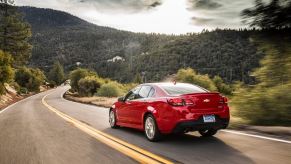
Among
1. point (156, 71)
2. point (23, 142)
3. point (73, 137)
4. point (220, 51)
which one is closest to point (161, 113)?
point (73, 137)

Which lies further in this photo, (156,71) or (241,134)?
(156,71)

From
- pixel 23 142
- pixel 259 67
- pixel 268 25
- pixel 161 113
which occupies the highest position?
pixel 268 25

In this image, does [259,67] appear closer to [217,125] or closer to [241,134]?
[241,134]

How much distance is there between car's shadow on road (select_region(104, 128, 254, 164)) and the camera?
7.43 m

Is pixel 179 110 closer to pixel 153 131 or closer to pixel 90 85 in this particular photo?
pixel 153 131

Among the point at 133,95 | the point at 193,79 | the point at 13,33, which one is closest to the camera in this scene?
the point at 133,95

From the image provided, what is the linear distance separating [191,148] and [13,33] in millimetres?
75987

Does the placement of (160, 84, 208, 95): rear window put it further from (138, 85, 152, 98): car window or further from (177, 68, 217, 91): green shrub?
(177, 68, 217, 91): green shrub

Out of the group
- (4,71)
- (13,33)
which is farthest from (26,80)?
(4,71)

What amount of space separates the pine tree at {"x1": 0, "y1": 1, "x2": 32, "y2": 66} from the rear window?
72.9m

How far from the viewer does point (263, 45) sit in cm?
1305

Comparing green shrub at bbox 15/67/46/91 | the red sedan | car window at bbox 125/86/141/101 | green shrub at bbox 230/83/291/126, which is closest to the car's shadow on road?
the red sedan

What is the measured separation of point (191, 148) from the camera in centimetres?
872

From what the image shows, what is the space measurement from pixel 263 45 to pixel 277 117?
7.79 feet
